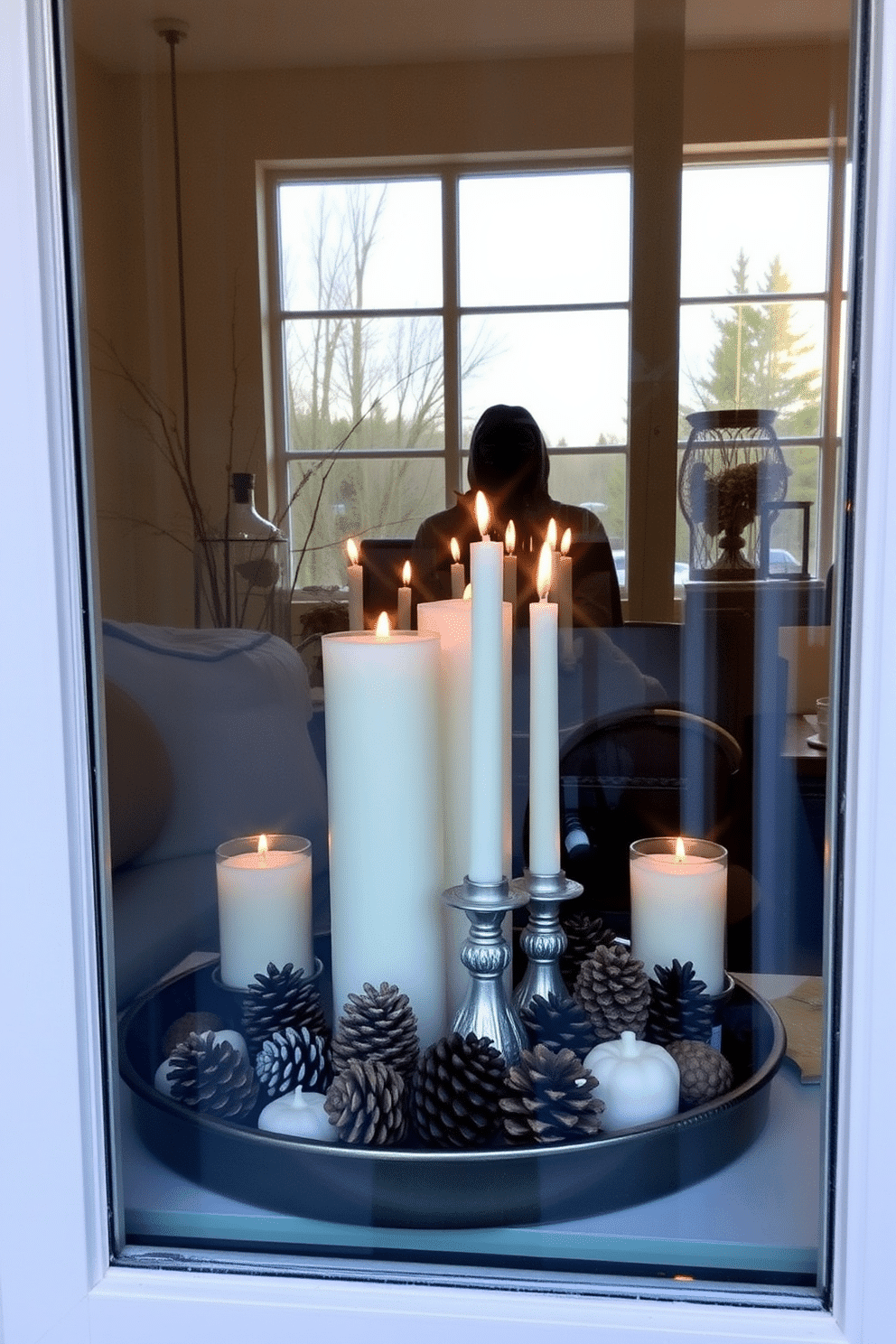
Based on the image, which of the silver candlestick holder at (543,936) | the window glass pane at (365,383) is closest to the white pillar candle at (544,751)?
the silver candlestick holder at (543,936)

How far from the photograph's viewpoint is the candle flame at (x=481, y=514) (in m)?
0.51

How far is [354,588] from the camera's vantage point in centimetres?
56

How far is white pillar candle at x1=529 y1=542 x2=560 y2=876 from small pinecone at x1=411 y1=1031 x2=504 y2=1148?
0.07 m

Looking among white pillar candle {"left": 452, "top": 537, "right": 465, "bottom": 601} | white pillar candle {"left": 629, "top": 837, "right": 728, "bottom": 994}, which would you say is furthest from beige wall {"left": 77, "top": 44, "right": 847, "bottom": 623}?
white pillar candle {"left": 629, "top": 837, "right": 728, "bottom": 994}

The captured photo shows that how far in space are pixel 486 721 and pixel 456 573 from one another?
0.16 meters

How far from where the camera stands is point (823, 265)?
369 mm

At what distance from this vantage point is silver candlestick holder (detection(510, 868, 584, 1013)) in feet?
1.18

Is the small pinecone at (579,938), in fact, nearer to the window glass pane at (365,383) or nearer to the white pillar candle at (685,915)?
the white pillar candle at (685,915)

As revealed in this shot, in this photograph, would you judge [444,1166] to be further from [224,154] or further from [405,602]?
[224,154]

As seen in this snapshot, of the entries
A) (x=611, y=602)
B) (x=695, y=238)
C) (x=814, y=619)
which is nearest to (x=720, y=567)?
(x=611, y=602)

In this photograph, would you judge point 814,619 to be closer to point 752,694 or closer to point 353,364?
point 752,694

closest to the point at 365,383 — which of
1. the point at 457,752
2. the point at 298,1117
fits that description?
the point at 457,752

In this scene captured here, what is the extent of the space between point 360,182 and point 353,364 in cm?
13

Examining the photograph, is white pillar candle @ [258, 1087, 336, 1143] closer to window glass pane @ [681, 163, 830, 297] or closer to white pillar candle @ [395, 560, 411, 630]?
white pillar candle @ [395, 560, 411, 630]
